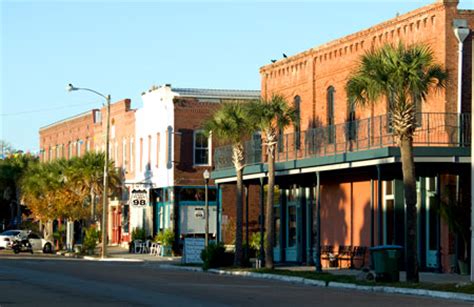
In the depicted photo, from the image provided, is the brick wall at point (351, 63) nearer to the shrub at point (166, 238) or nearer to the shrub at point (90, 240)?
the shrub at point (166, 238)

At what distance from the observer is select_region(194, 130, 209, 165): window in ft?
190

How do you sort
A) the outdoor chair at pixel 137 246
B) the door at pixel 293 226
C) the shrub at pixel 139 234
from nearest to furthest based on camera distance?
the door at pixel 293 226
the outdoor chair at pixel 137 246
the shrub at pixel 139 234

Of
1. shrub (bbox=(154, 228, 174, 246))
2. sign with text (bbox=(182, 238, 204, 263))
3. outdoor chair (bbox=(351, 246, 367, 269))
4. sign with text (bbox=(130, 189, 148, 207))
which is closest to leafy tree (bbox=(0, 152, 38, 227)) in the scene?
shrub (bbox=(154, 228, 174, 246))

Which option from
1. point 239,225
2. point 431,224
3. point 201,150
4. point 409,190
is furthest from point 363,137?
point 201,150

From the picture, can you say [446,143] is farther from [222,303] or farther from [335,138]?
[222,303]

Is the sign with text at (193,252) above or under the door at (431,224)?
under

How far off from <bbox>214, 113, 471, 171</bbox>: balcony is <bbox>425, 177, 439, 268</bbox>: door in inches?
74.0

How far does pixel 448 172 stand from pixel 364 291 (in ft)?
25.9

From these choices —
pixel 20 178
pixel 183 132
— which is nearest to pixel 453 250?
pixel 183 132

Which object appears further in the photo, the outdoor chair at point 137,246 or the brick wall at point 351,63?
the outdoor chair at point 137,246

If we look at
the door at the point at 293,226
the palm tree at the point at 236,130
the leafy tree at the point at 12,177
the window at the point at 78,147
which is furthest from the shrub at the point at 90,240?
the leafy tree at the point at 12,177

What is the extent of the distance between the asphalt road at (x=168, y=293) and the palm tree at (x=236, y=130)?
5.12m

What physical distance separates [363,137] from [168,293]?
40.7ft

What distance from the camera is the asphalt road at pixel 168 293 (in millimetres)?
22016
